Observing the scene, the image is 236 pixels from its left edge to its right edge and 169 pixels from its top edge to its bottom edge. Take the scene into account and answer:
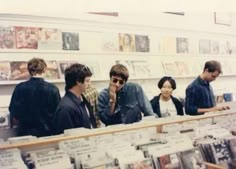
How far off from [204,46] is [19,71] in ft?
8.12

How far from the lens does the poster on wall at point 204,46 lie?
4.15 m

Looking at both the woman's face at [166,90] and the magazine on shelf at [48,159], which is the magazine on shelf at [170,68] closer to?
the woman's face at [166,90]

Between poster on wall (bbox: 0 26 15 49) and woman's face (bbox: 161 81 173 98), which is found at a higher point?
poster on wall (bbox: 0 26 15 49)

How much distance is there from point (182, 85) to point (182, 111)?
3.39ft

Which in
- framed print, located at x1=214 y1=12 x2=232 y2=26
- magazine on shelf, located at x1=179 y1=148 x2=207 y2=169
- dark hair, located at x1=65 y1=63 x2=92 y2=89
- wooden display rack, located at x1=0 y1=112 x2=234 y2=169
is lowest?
magazine on shelf, located at x1=179 y1=148 x2=207 y2=169

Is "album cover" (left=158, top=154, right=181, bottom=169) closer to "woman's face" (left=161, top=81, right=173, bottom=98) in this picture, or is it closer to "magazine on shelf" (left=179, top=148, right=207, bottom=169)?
"magazine on shelf" (left=179, top=148, right=207, bottom=169)

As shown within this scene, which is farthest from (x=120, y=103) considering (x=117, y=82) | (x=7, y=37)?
(x=7, y=37)

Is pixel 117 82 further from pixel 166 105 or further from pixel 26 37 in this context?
pixel 26 37

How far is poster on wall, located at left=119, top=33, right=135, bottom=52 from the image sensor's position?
3424 millimetres

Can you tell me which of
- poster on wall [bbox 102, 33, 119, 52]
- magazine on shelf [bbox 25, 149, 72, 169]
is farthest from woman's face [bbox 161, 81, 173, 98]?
magazine on shelf [bbox 25, 149, 72, 169]

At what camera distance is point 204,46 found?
4188 millimetres

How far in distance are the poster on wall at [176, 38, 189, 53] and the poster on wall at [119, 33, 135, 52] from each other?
686 mm

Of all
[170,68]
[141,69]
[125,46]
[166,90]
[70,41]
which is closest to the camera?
[70,41]

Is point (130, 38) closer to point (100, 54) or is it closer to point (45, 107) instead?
point (100, 54)
